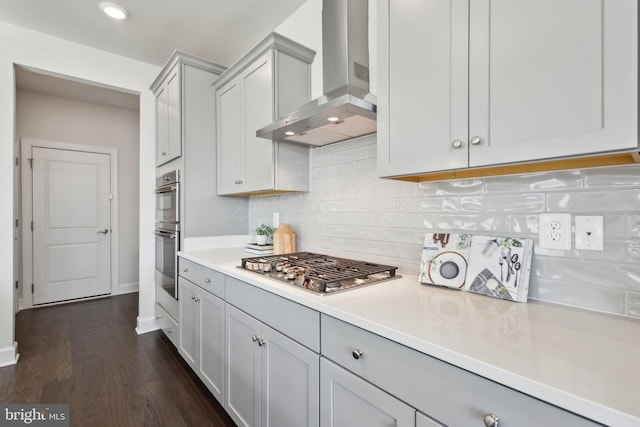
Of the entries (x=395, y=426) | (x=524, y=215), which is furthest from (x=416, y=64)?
(x=395, y=426)

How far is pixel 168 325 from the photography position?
2732 millimetres

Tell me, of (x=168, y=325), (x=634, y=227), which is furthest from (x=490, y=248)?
(x=168, y=325)

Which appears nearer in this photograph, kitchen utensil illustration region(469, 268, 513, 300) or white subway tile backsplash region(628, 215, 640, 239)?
white subway tile backsplash region(628, 215, 640, 239)

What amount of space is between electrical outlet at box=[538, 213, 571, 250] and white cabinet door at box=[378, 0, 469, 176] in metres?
0.38

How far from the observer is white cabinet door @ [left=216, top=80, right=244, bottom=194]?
2363mm

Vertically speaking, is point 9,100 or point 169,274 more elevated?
point 9,100

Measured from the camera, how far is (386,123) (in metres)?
1.26

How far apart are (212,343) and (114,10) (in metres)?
2.55

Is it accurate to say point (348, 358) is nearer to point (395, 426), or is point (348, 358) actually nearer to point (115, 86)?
point (395, 426)

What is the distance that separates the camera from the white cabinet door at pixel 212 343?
1802 mm

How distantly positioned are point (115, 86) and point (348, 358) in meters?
3.39

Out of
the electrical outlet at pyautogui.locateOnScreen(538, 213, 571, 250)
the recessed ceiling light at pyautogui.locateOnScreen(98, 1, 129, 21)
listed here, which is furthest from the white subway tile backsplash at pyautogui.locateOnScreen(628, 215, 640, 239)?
the recessed ceiling light at pyautogui.locateOnScreen(98, 1, 129, 21)

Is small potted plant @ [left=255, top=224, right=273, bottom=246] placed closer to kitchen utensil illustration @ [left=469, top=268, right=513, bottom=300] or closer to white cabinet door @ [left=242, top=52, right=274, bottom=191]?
white cabinet door @ [left=242, top=52, right=274, bottom=191]

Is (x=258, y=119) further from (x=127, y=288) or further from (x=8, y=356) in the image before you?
(x=127, y=288)
